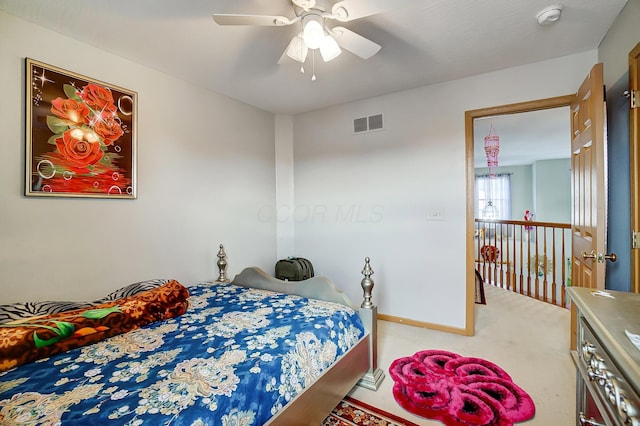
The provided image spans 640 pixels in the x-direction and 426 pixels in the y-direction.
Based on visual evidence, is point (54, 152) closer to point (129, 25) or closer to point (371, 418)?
point (129, 25)

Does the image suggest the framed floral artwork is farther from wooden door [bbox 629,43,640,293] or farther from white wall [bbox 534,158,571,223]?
white wall [bbox 534,158,571,223]

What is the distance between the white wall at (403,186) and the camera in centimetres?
272

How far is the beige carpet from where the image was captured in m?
1.81

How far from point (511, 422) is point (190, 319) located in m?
1.95

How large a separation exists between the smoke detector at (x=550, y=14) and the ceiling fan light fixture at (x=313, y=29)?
1.37 m

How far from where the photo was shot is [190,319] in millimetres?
1842

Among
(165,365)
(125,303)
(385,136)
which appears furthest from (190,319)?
(385,136)

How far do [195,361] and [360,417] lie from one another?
3.37 feet

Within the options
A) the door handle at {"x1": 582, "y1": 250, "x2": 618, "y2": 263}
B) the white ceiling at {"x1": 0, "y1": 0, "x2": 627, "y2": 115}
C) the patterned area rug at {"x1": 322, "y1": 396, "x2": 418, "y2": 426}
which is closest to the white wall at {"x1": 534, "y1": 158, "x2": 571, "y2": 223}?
the white ceiling at {"x1": 0, "y1": 0, "x2": 627, "y2": 115}

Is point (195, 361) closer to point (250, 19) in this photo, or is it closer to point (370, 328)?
point (370, 328)

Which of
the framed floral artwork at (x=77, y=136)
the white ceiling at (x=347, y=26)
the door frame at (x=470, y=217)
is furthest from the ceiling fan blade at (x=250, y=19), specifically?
the door frame at (x=470, y=217)

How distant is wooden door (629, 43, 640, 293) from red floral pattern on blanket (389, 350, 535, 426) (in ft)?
3.09

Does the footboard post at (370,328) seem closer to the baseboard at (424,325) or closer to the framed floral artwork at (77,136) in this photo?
the baseboard at (424,325)


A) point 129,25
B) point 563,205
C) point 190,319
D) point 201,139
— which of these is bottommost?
point 190,319
